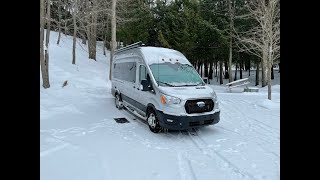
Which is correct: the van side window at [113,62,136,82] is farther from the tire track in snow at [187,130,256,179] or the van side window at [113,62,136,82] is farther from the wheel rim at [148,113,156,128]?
the tire track in snow at [187,130,256,179]

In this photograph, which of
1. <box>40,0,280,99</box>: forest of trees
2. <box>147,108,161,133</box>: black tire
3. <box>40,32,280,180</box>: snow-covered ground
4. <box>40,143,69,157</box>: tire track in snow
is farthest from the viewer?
<box>40,0,280,99</box>: forest of trees

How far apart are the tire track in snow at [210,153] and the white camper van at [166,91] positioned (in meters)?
0.41

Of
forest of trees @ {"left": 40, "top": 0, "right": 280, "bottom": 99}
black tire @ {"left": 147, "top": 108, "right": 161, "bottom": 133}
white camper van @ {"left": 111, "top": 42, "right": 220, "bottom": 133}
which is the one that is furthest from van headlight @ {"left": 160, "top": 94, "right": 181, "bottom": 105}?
forest of trees @ {"left": 40, "top": 0, "right": 280, "bottom": 99}

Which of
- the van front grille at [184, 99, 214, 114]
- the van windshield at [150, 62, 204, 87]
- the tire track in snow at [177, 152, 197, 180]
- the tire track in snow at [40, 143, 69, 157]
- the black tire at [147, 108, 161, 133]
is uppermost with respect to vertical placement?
the van windshield at [150, 62, 204, 87]

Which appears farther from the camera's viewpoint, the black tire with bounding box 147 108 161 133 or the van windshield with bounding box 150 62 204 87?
the van windshield with bounding box 150 62 204 87

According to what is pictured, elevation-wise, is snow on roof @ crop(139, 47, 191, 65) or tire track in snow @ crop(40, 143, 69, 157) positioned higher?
snow on roof @ crop(139, 47, 191, 65)

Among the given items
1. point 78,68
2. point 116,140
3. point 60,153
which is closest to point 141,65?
point 116,140

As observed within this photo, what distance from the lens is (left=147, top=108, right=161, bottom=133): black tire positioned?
798 cm

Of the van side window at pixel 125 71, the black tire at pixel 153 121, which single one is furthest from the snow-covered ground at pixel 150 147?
the van side window at pixel 125 71

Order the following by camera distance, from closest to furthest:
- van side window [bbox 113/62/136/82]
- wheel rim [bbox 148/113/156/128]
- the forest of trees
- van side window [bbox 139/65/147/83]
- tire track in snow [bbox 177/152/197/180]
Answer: tire track in snow [bbox 177/152/197/180] → wheel rim [bbox 148/113/156/128] → van side window [bbox 139/65/147/83] → van side window [bbox 113/62/136/82] → the forest of trees

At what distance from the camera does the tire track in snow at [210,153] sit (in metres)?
5.09
